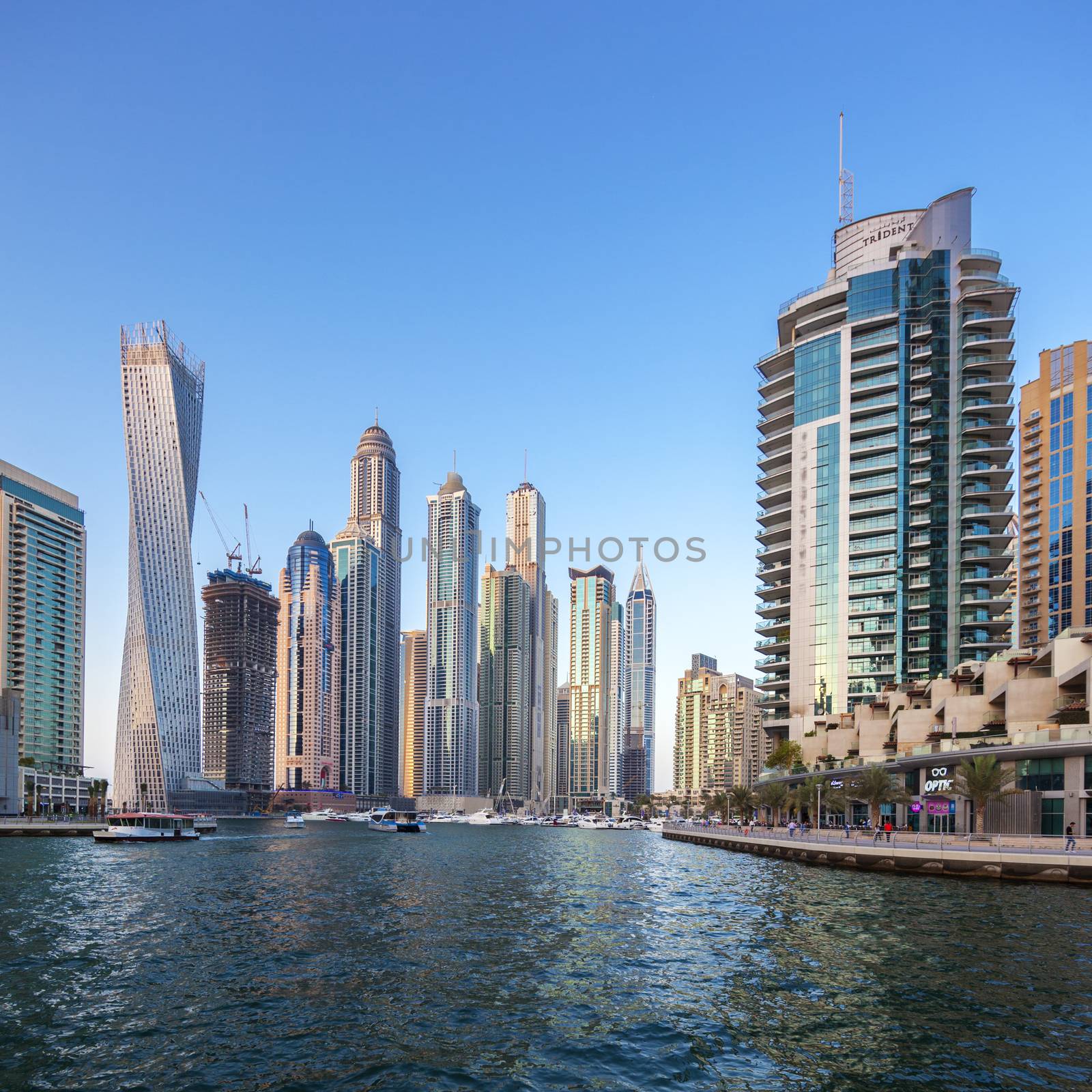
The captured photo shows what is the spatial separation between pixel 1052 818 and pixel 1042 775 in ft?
13.4

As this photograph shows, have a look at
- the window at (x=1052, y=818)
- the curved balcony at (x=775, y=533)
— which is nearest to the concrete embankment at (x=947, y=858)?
the window at (x=1052, y=818)

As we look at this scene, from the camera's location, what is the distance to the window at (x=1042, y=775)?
87.9 metres

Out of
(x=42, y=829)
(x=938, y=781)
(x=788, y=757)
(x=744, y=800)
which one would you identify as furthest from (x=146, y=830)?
(x=938, y=781)

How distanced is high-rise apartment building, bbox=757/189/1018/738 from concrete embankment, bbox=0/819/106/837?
11877cm

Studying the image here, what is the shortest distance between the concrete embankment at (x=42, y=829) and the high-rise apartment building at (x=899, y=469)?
118771 millimetres

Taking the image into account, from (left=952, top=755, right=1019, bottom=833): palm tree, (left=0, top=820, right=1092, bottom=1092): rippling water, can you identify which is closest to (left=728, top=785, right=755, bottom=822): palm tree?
(left=952, top=755, right=1019, bottom=833): palm tree

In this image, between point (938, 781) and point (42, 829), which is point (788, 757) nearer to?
point (938, 781)

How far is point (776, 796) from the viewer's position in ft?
469

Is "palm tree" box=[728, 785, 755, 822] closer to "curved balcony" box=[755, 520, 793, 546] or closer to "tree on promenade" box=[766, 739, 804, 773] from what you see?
"tree on promenade" box=[766, 739, 804, 773]

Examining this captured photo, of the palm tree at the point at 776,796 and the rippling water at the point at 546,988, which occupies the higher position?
the rippling water at the point at 546,988

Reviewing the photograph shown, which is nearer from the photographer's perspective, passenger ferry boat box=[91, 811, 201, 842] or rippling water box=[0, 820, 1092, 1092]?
rippling water box=[0, 820, 1092, 1092]

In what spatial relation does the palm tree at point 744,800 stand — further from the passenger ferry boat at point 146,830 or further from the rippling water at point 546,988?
the rippling water at point 546,988

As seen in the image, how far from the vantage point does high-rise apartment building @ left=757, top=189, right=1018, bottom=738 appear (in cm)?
15175

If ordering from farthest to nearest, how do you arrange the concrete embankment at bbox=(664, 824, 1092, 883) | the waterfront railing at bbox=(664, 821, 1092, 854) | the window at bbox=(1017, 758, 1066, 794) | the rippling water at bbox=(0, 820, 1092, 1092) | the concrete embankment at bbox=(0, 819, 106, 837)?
1. the concrete embankment at bbox=(0, 819, 106, 837)
2. the window at bbox=(1017, 758, 1066, 794)
3. the waterfront railing at bbox=(664, 821, 1092, 854)
4. the concrete embankment at bbox=(664, 824, 1092, 883)
5. the rippling water at bbox=(0, 820, 1092, 1092)
